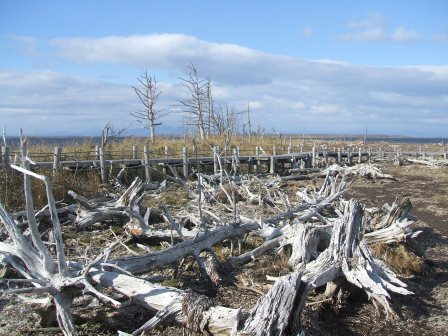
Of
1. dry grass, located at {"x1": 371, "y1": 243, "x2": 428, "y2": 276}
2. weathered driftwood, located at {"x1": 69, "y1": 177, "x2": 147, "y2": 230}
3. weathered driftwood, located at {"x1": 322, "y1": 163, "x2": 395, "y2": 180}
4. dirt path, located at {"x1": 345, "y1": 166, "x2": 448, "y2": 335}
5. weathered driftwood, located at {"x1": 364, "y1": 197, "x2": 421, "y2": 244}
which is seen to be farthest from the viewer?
weathered driftwood, located at {"x1": 322, "y1": 163, "x2": 395, "y2": 180}

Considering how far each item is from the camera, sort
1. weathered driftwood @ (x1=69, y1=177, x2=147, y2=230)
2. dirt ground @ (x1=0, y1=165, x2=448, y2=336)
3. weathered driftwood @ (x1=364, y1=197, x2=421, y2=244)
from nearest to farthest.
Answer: dirt ground @ (x1=0, y1=165, x2=448, y2=336)
weathered driftwood @ (x1=364, y1=197, x2=421, y2=244)
weathered driftwood @ (x1=69, y1=177, x2=147, y2=230)

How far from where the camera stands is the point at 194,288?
636 cm

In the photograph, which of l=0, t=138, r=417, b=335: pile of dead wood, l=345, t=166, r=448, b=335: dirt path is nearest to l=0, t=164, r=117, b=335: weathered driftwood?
l=0, t=138, r=417, b=335: pile of dead wood

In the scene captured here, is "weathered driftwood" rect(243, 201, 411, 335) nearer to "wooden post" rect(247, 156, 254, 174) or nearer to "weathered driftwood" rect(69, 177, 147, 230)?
"weathered driftwood" rect(69, 177, 147, 230)

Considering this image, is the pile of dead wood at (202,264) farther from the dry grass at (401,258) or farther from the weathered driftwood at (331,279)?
the dry grass at (401,258)

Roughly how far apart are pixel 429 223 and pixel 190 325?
9.35m

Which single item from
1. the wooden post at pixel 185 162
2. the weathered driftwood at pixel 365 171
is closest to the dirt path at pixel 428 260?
the weathered driftwood at pixel 365 171

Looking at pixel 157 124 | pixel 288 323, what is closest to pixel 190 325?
pixel 288 323

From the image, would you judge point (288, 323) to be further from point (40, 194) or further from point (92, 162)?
point (92, 162)

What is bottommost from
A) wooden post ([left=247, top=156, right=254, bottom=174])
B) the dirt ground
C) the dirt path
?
the dirt path

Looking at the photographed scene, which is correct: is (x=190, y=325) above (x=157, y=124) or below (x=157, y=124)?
below

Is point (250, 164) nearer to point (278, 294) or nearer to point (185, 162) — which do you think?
point (185, 162)

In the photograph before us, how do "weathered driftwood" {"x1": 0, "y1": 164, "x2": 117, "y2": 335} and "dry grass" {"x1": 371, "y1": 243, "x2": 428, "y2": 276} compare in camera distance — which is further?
"dry grass" {"x1": 371, "y1": 243, "x2": 428, "y2": 276}

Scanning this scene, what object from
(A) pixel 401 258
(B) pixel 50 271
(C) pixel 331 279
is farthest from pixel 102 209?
(A) pixel 401 258
